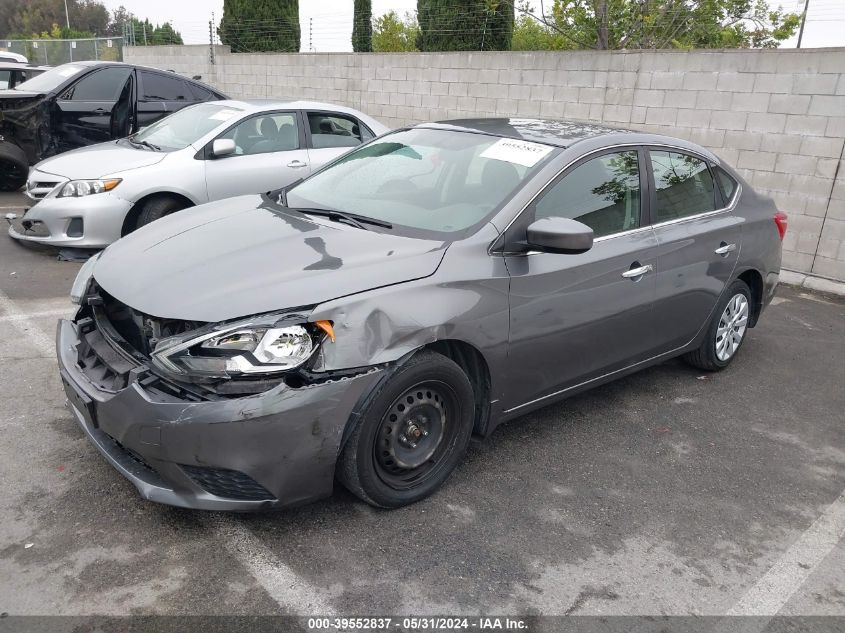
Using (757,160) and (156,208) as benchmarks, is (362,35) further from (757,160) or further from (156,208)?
(156,208)

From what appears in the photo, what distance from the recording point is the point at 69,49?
26.1m

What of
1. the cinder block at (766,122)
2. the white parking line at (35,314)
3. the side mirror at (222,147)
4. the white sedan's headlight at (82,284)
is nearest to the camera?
the white sedan's headlight at (82,284)

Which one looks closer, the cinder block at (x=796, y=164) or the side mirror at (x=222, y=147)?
the side mirror at (x=222, y=147)

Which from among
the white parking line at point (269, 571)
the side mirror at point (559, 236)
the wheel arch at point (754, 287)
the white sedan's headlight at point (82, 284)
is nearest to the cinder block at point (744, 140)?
the wheel arch at point (754, 287)

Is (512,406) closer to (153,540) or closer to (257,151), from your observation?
(153,540)

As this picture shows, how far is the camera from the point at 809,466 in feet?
13.0

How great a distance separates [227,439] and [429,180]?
6.14ft

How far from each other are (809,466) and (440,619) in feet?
8.03

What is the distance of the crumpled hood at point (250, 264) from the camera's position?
2885 millimetres

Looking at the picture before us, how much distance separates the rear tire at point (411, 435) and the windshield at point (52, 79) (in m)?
8.32

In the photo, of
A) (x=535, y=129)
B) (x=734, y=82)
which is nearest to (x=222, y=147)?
(x=535, y=129)

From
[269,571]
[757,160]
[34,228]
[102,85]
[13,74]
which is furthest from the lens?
[13,74]

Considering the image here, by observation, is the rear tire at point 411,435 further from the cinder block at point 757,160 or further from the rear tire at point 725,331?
the cinder block at point 757,160

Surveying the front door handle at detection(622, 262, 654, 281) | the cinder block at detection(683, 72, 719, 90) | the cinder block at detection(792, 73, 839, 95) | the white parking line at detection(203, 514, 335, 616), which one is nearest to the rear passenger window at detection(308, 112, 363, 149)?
the cinder block at detection(683, 72, 719, 90)
